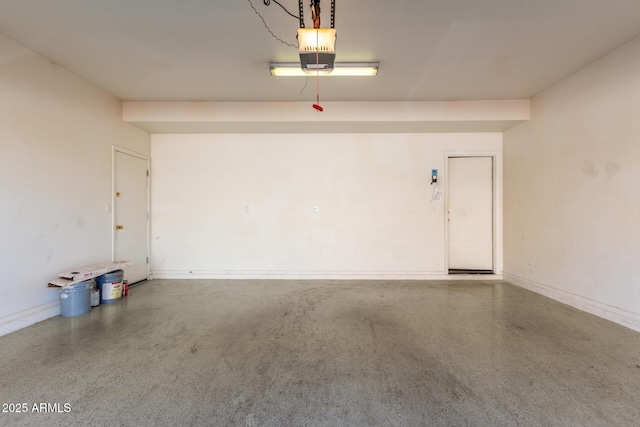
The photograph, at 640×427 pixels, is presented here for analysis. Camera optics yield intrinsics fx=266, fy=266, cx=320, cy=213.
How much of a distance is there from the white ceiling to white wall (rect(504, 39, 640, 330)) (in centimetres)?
38

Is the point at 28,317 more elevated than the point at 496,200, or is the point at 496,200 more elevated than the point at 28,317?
the point at 496,200

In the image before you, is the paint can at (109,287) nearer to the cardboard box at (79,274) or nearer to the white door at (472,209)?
the cardboard box at (79,274)

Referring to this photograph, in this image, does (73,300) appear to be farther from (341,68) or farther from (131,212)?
(341,68)

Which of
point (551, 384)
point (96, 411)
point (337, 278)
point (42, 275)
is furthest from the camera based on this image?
point (337, 278)

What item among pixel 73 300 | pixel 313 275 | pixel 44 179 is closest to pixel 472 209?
pixel 313 275

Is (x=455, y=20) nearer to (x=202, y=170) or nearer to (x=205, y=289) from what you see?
(x=202, y=170)

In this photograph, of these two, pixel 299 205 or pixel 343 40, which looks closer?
pixel 343 40

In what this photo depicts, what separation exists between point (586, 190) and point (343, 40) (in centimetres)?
326

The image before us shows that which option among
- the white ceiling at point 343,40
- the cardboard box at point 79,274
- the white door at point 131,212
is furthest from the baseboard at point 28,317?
the white ceiling at point 343,40

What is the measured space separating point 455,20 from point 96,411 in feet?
12.8

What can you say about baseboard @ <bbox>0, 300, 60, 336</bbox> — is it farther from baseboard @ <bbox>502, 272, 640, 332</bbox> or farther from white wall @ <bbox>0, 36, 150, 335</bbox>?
baseboard @ <bbox>502, 272, 640, 332</bbox>

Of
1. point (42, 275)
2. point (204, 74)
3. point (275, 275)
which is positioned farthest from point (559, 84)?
point (42, 275)

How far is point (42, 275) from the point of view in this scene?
2.90 meters

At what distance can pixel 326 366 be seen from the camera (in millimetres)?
2062
